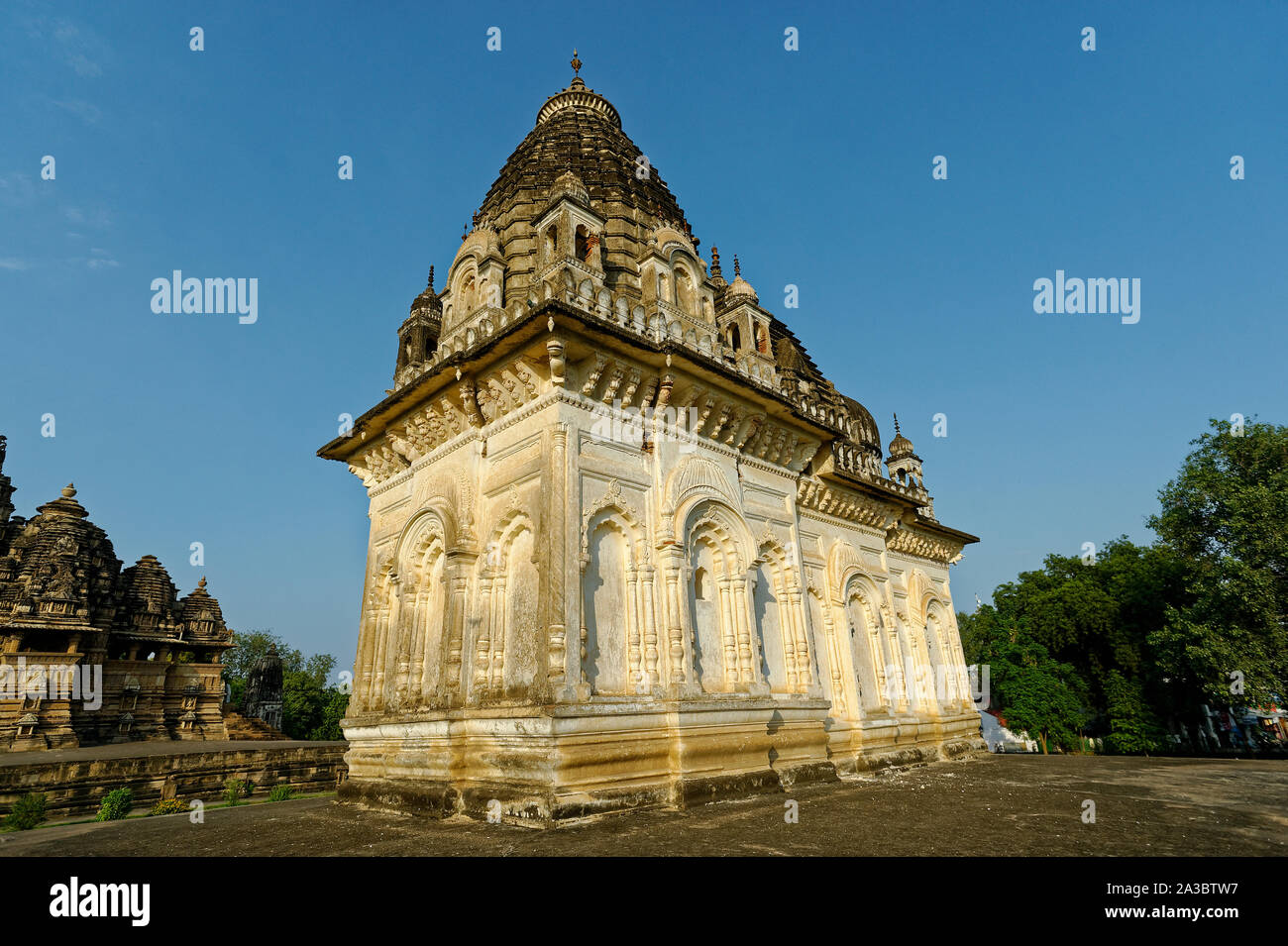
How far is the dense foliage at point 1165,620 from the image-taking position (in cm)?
1911

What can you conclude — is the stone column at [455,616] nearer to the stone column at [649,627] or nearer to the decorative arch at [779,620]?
the stone column at [649,627]

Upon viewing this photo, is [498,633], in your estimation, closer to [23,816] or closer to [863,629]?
[23,816]

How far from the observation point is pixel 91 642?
84.0 ft

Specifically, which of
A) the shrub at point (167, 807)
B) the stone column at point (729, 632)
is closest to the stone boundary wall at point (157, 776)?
the shrub at point (167, 807)

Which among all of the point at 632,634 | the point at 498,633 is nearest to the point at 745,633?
the point at 632,634

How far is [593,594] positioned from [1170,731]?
30248 millimetres

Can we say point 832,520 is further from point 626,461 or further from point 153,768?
point 153,768

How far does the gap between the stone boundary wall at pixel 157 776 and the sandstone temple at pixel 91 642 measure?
7343 millimetres

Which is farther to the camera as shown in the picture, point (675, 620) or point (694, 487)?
point (694, 487)

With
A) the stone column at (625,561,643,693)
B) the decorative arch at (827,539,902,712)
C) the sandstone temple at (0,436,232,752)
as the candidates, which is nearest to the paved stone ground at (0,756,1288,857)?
the stone column at (625,561,643,693)

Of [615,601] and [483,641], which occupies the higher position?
[615,601]

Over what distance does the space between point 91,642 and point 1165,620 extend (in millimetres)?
43653

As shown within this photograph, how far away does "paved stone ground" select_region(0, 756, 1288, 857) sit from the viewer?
6.37 metres
